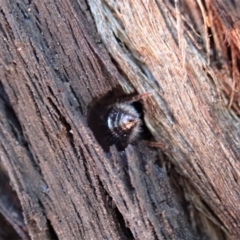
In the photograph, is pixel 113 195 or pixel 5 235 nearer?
pixel 113 195

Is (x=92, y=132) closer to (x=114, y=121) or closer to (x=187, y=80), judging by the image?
(x=114, y=121)

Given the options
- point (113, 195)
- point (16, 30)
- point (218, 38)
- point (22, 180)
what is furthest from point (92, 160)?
point (218, 38)

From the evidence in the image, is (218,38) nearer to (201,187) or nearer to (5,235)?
(201,187)
